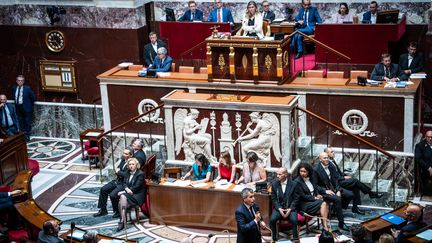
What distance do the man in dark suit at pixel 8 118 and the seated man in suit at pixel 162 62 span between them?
129 inches

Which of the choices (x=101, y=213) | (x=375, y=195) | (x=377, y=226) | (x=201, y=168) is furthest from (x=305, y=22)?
(x=377, y=226)

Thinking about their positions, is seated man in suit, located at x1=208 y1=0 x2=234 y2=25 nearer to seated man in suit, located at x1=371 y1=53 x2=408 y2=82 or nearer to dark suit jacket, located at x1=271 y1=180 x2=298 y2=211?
seated man in suit, located at x1=371 y1=53 x2=408 y2=82

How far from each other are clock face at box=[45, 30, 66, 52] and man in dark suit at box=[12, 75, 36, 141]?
1.02 m

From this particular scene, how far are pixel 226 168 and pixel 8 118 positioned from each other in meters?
6.03

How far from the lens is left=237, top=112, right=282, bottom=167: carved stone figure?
13445 millimetres

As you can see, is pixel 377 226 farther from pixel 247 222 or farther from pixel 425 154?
pixel 425 154

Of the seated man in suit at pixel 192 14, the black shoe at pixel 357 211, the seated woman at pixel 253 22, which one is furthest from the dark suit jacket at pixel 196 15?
the black shoe at pixel 357 211

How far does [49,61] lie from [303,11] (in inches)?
245

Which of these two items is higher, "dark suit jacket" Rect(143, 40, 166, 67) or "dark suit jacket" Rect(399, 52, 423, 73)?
"dark suit jacket" Rect(143, 40, 166, 67)

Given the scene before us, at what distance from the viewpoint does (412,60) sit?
15.1 metres

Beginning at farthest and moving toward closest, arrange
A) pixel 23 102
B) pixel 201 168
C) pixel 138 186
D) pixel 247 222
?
pixel 23 102, pixel 201 168, pixel 138 186, pixel 247 222

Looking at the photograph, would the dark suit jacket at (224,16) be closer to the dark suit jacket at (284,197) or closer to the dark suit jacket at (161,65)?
the dark suit jacket at (161,65)

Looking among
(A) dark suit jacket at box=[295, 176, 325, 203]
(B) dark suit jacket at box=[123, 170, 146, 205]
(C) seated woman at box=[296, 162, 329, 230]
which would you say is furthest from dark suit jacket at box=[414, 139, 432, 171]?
(B) dark suit jacket at box=[123, 170, 146, 205]

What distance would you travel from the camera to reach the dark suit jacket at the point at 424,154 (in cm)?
1319
